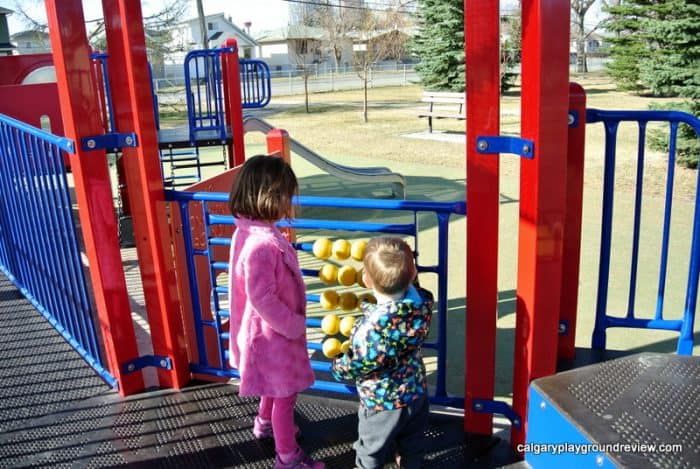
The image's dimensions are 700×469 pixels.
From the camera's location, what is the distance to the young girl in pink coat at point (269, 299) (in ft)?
7.68

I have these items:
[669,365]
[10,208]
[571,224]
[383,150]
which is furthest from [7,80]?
[669,365]

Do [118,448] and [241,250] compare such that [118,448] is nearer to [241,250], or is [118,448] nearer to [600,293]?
[241,250]

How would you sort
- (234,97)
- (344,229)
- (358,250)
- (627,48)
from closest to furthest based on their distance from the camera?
(358,250), (344,229), (234,97), (627,48)

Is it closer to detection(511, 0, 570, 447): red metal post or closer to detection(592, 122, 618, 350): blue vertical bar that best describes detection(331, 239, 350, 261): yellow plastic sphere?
detection(511, 0, 570, 447): red metal post

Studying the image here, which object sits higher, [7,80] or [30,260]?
[7,80]

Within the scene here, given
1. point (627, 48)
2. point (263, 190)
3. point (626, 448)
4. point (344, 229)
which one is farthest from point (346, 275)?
point (627, 48)

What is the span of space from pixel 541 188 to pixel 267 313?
1168 millimetres

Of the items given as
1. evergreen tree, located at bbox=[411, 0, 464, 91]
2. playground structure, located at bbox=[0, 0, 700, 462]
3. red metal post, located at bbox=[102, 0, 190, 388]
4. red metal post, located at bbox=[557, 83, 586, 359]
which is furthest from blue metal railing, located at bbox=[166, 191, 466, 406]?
evergreen tree, located at bbox=[411, 0, 464, 91]

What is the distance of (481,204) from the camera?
253cm

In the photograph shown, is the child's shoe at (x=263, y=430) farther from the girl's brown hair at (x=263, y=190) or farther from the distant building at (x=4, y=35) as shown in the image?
the distant building at (x=4, y=35)

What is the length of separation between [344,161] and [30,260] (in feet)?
28.0

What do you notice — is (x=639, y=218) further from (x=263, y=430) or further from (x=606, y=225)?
(x=263, y=430)

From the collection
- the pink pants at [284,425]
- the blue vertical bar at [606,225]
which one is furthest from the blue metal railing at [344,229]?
the blue vertical bar at [606,225]

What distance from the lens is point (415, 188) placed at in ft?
32.4
